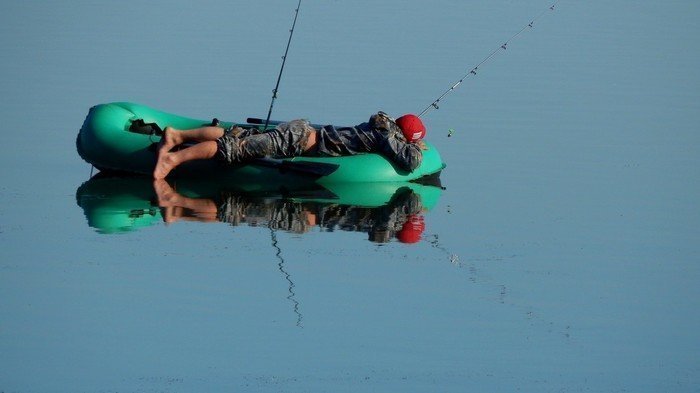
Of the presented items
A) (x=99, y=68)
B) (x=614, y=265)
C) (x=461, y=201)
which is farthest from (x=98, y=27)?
(x=614, y=265)

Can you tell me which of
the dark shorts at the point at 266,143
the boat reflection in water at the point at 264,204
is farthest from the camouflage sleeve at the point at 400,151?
the dark shorts at the point at 266,143

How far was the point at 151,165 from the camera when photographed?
10.9m

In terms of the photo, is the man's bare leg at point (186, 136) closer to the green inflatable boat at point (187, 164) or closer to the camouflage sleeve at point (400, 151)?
the green inflatable boat at point (187, 164)

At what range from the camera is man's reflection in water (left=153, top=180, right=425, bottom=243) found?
9.56 m

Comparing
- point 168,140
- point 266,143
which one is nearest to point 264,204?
point 266,143

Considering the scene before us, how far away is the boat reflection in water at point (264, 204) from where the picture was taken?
31.4ft

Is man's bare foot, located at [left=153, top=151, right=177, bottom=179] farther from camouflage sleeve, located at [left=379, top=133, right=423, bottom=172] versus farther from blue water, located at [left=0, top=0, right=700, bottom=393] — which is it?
camouflage sleeve, located at [left=379, top=133, right=423, bottom=172]

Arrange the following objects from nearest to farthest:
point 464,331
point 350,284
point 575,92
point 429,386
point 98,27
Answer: point 429,386, point 464,331, point 350,284, point 575,92, point 98,27

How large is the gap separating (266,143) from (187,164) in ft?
1.86

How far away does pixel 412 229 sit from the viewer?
31.7 ft

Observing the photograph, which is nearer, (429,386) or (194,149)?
(429,386)

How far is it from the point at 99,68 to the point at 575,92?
15.2 ft

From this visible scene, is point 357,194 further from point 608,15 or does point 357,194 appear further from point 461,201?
point 608,15

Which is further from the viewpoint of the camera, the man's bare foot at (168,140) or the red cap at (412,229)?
the man's bare foot at (168,140)
